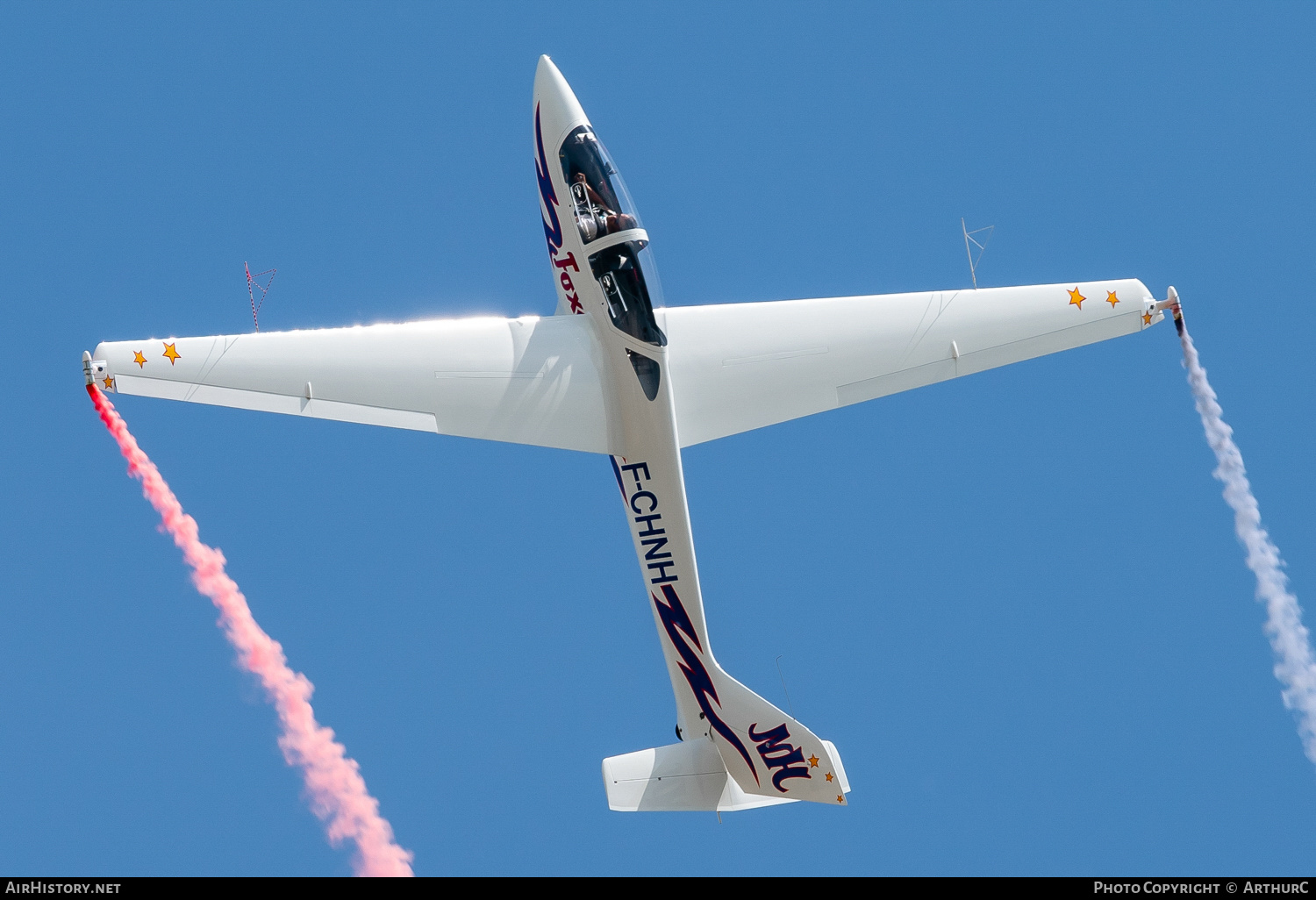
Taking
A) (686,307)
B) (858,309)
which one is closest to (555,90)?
(686,307)

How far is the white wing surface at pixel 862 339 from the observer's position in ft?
94.8

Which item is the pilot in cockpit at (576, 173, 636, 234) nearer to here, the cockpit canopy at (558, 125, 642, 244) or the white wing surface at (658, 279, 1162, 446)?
the cockpit canopy at (558, 125, 642, 244)

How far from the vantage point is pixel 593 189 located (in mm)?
28547

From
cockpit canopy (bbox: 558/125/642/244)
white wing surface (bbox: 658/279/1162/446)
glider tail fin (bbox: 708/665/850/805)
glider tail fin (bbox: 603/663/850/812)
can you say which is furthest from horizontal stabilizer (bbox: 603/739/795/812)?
cockpit canopy (bbox: 558/125/642/244)

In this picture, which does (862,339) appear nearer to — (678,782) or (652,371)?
(652,371)

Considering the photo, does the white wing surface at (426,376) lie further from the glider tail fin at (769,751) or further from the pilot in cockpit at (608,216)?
the glider tail fin at (769,751)

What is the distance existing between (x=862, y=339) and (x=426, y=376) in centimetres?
689

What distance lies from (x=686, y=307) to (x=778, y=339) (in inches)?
60.1

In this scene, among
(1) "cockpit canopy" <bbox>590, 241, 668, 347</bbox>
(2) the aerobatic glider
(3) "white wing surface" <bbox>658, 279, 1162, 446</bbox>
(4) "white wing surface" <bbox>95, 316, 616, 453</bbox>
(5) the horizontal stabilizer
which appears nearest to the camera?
(4) "white wing surface" <bbox>95, 316, 616, 453</bbox>

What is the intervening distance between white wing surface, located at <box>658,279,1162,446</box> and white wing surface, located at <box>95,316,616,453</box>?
1729 millimetres

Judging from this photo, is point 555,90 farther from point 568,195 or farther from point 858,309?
point 858,309

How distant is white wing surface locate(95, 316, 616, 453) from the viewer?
89.1ft

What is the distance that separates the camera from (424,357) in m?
28.1

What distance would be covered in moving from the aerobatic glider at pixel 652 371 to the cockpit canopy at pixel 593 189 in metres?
0.03
